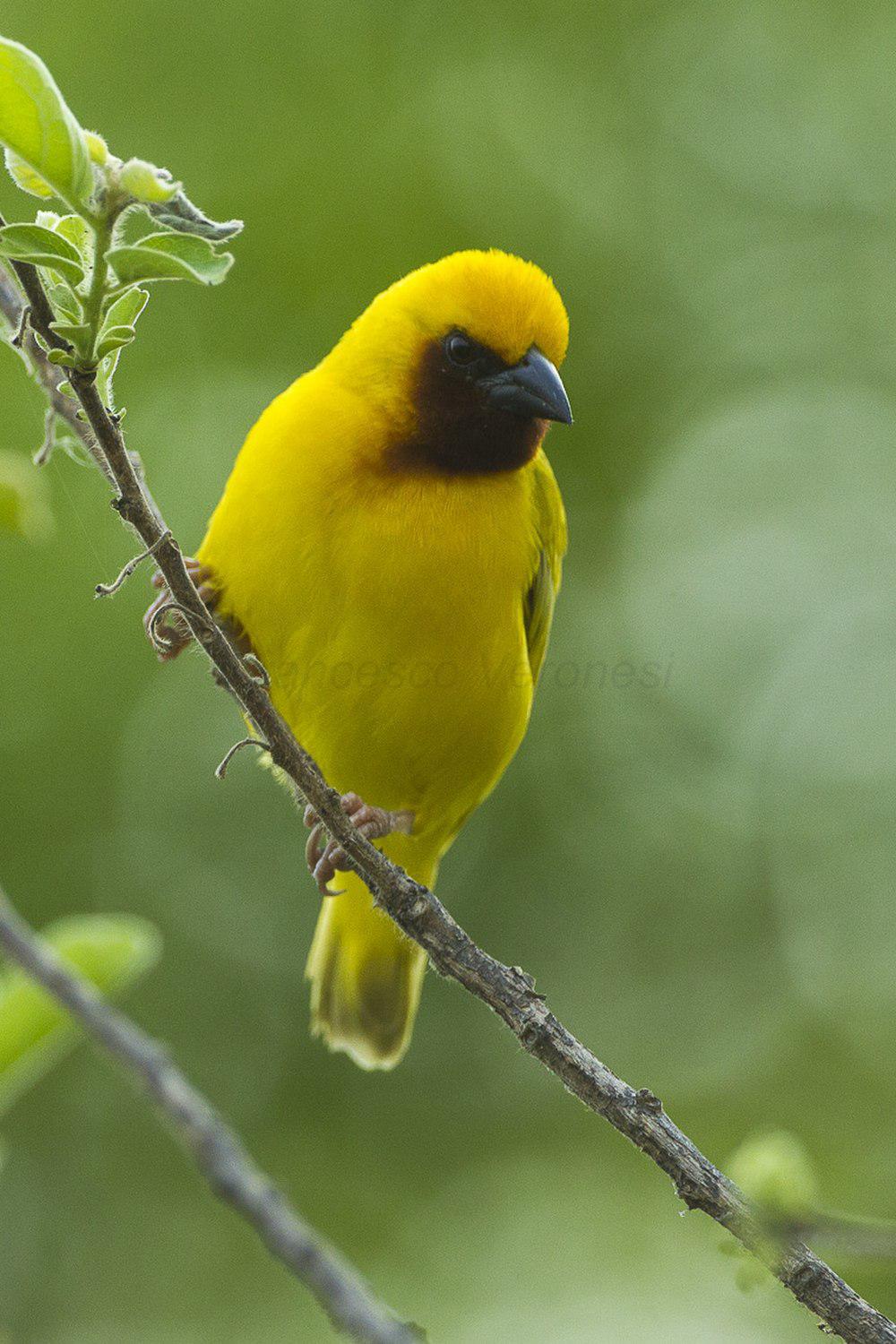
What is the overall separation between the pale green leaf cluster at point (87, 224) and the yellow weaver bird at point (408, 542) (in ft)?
5.70

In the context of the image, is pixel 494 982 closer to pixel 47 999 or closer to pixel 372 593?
pixel 47 999

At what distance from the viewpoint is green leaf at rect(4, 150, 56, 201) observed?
1759mm

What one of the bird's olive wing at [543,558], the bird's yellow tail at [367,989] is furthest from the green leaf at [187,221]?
the bird's yellow tail at [367,989]

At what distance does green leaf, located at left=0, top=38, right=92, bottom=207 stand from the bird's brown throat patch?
2.15m

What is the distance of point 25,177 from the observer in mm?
1836

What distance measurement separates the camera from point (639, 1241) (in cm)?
746

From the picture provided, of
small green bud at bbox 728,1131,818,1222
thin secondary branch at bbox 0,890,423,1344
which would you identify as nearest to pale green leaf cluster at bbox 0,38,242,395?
thin secondary branch at bbox 0,890,423,1344

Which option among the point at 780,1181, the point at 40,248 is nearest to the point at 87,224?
the point at 40,248

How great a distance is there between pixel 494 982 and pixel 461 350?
6.86ft

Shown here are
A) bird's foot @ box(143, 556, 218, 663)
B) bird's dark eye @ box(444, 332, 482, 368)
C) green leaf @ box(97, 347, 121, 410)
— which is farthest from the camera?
bird's dark eye @ box(444, 332, 482, 368)

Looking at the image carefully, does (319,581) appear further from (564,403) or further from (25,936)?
(25,936)

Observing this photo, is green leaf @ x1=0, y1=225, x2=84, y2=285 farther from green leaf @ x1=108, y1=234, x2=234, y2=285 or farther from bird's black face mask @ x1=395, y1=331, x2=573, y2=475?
bird's black face mask @ x1=395, y1=331, x2=573, y2=475

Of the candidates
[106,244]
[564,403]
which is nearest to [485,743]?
[564,403]

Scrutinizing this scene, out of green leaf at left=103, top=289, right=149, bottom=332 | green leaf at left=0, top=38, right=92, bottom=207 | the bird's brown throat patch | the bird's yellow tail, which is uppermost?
the bird's brown throat patch
